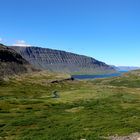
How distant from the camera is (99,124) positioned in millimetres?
80812

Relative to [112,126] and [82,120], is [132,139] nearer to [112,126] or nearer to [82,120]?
[112,126]

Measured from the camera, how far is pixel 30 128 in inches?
2985

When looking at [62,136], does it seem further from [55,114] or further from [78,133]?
[55,114]

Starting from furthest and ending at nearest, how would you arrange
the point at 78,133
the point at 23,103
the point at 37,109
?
1. the point at 23,103
2. the point at 37,109
3. the point at 78,133

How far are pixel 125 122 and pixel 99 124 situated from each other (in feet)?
23.0

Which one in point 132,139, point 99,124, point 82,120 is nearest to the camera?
point 132,139

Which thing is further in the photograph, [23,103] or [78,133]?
[23,103]

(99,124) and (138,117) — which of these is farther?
(138,117)

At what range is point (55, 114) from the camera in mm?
100750

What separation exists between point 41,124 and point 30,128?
5.82 metres

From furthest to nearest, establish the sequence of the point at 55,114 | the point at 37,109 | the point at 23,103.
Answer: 1. the point at 23,103
2. the point at 37,109
3. the point at 55,114

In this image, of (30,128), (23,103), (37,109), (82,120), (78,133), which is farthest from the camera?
(23,103)

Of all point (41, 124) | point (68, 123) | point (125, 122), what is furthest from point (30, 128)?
point (125, 122)

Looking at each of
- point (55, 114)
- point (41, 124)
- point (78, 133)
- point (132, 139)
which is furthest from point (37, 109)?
point (132, 139)
